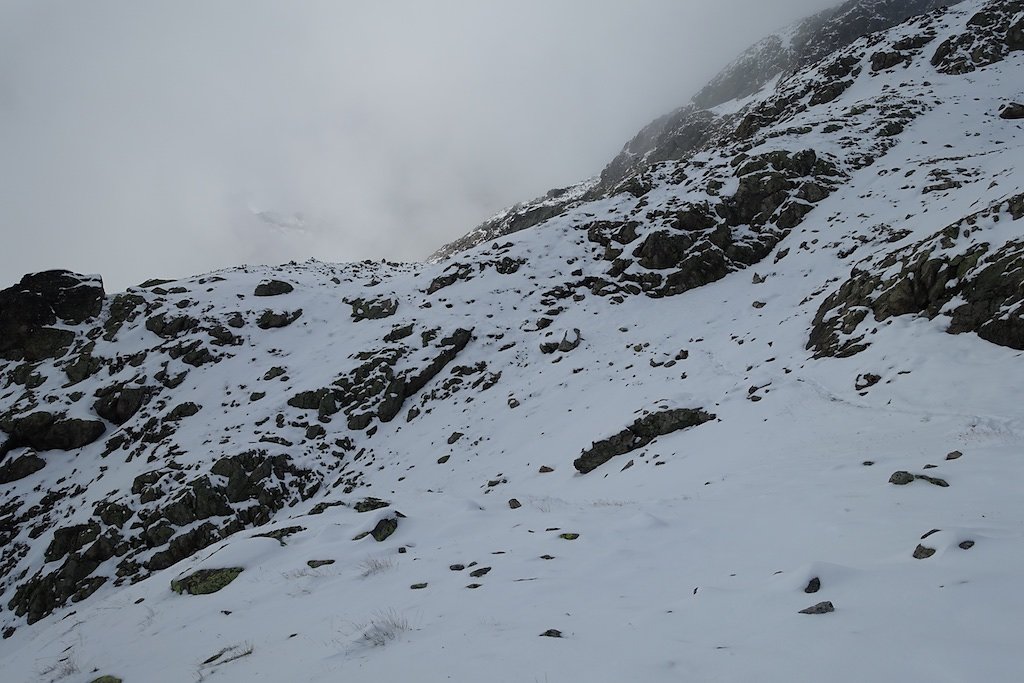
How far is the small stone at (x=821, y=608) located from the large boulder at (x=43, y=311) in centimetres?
4222

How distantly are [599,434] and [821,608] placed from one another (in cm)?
1258

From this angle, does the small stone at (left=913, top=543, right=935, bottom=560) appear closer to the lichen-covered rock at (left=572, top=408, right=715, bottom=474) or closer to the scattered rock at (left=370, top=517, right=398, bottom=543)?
the scattered rock at (left=370, top=517, right=398, bottom=543)

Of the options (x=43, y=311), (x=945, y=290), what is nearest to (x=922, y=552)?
(x=945, y=290)

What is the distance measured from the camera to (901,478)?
6973 millimetres

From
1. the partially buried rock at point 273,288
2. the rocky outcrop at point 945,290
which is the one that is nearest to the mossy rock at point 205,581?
the rocky outcrop at point 945,290

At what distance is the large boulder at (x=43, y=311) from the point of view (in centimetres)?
3219

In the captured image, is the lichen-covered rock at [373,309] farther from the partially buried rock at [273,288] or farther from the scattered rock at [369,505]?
the scattered rock at [369,505]

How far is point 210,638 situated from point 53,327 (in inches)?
1496

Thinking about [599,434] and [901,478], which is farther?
[599,434]

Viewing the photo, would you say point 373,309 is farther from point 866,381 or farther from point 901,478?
point 901,478

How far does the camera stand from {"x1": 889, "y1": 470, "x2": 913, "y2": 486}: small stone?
6926 millimetres

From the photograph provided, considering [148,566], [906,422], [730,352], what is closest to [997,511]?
[906,422]

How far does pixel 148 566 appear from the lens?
62.4 feet

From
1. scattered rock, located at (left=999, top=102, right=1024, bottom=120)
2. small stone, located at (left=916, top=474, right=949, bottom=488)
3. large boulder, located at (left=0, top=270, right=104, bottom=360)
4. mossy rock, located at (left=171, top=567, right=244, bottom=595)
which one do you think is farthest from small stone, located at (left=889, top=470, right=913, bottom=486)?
scattered rock, located at (left=999, top=102, right=1024, bottom=120)
